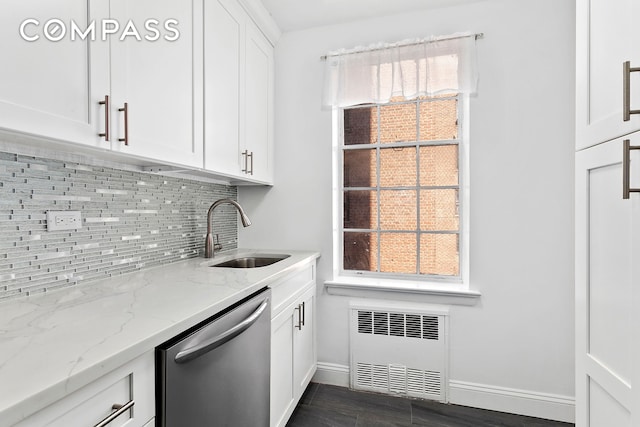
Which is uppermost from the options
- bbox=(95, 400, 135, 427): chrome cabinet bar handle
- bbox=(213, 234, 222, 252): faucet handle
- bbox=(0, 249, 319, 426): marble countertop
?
bbox=(213, 234, 222, 252): faucet handle

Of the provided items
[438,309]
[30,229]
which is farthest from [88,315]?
[438,309]

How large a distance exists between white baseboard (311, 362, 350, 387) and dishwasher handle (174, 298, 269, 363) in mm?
1252

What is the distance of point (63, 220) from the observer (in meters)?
1.19

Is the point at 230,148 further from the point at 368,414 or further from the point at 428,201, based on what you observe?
the point at 368,414

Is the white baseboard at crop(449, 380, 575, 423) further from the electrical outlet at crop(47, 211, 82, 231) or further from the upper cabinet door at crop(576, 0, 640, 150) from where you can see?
the electrical outlet at crop(47, 211, 82, 231)

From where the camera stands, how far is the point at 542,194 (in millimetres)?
1935

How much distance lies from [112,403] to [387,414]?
1706 millimetres

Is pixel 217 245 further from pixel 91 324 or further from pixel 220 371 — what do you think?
pixel 91 324

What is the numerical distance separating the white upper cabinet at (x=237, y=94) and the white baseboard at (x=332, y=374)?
1.41 m

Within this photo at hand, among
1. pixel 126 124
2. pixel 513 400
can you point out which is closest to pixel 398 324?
pixel 513 400

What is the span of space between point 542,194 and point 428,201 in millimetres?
665

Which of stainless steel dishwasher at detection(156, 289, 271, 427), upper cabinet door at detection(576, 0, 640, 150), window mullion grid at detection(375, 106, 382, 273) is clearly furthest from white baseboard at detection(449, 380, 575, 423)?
upper cabinet door at detection(576, 0, 640, 150)

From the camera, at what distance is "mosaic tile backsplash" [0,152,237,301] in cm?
104

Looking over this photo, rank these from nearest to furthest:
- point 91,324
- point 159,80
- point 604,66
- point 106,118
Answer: point 91,324
point 604,66
point 106,118
point 159,80
